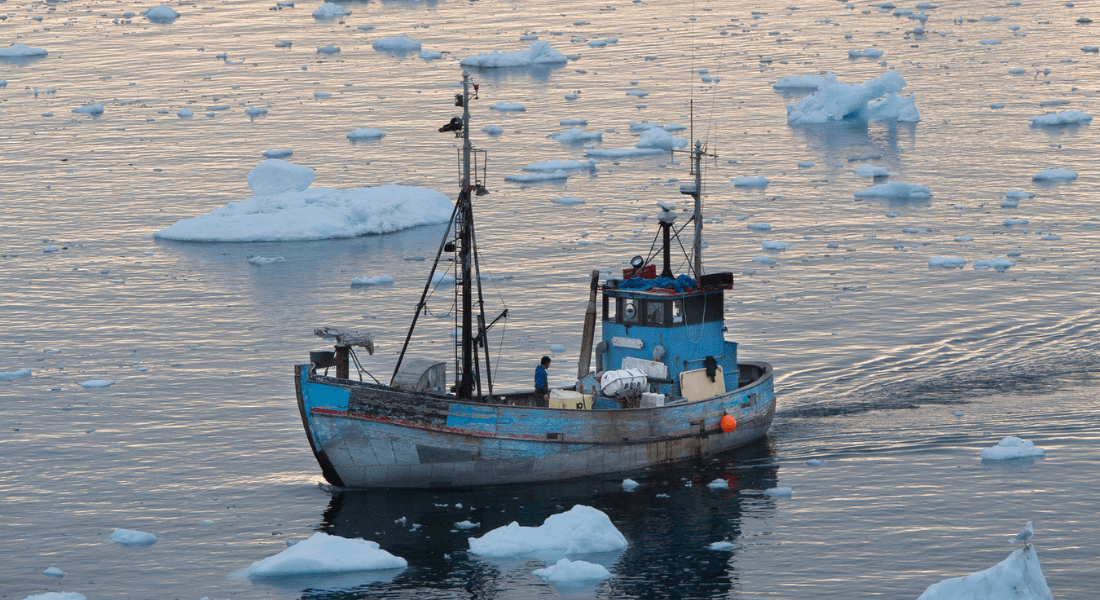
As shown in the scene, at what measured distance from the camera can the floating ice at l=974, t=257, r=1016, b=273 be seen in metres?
43.8

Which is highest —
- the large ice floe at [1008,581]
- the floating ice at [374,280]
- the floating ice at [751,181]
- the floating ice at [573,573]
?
the floating ice at [751,181]

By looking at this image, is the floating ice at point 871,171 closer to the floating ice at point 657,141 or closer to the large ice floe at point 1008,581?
the floating ice at point 657,141

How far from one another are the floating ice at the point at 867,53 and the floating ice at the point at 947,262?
33082 mm

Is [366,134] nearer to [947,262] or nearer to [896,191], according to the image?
[896,191]

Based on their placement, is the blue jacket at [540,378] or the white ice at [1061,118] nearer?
the blue jacket at [540,378]

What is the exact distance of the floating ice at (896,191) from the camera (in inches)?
2046

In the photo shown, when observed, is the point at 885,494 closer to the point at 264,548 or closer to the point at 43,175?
the point at 264,548

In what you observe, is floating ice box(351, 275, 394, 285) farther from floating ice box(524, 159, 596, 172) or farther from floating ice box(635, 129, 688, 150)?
floating ice box(635, 129, 688, 150)

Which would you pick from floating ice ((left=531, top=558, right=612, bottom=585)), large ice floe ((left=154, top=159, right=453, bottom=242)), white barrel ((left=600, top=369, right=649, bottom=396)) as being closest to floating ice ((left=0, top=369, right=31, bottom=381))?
large ice floe ((left=154, top=159, right=453, bottom=242))

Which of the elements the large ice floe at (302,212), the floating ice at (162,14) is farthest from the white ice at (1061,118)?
the floating ice at (162,14)

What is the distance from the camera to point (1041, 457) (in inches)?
1176

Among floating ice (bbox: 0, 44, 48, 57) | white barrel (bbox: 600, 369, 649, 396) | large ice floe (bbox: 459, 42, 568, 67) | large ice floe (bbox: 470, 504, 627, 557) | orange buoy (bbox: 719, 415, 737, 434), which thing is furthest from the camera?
floating ice (bbox: 0, 44, 48, 57)

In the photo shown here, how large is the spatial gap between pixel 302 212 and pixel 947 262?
20.4 meters

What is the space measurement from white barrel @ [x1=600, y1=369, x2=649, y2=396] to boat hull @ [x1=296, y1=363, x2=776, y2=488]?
0.78m
